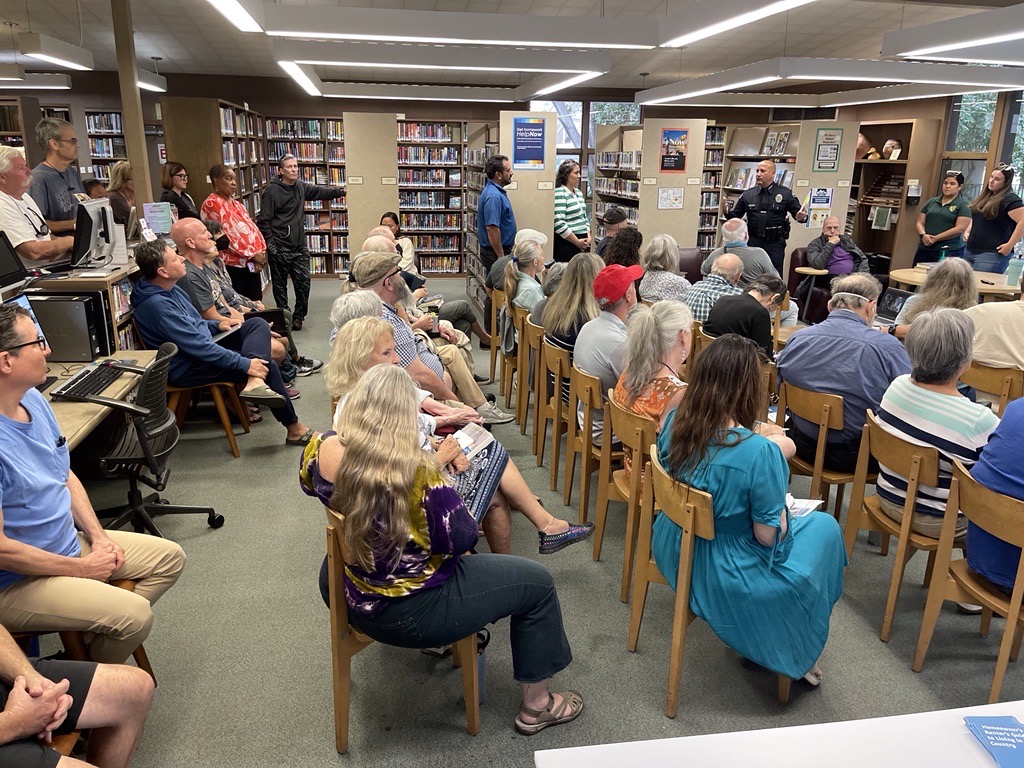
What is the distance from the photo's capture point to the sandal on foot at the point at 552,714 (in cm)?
225

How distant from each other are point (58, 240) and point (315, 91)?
6231mm

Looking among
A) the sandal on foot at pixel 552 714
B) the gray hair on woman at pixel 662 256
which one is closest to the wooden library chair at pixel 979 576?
the sandal on foot at pixel 552 714

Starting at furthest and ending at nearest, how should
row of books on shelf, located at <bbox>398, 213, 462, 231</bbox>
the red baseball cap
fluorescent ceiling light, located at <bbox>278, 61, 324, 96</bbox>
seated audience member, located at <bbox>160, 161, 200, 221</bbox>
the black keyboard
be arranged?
row of books on shelf, located at <bbox>398, 213, 462, 231</bbox>, fluorescent ceiling light, located at <bbox>278, 61, 324, 96</bbox>, seated audience member, located at <bbox>160, 161, 200, 221</bbox>, the red baseball cap, the black keyboard

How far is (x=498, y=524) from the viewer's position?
277 centimetres

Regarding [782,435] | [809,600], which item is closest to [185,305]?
[782,435]

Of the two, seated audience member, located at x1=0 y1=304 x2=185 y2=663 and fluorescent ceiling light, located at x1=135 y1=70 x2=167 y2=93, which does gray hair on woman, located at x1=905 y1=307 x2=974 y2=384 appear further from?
fluorescent ceiling light, located at x1=135 y1=70 x2=167 y2=93

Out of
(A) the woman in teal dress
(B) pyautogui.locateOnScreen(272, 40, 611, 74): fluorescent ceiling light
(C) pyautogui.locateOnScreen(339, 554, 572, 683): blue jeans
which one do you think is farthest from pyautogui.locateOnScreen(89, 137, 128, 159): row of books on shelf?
(A) the woman in teal dress

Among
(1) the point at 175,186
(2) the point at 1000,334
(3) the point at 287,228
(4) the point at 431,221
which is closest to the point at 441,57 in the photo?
(3) the point at 287,228

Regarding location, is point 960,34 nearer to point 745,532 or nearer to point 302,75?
point 745,532

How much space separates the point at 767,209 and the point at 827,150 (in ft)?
6.69

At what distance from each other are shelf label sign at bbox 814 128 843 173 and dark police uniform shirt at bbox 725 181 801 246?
1.67 metres

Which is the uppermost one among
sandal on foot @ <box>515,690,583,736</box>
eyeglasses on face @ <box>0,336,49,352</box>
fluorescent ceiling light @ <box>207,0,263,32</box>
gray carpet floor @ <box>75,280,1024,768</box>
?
fluorescent ceiling light @ <box>207,0,263,32</box>

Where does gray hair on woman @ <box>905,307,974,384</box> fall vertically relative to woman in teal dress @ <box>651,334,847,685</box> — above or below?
above

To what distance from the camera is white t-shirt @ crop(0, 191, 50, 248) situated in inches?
154
